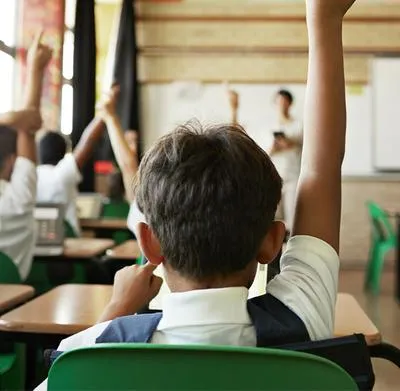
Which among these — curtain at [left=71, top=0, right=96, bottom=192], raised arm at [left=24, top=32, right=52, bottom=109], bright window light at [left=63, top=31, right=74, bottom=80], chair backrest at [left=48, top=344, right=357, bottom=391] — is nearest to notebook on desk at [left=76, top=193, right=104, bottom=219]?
curtain at [left=71, top=0, right=96, bottom=192]

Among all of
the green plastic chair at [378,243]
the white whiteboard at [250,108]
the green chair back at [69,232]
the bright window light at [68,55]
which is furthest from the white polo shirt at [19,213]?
the white whiteboard at [250,108]

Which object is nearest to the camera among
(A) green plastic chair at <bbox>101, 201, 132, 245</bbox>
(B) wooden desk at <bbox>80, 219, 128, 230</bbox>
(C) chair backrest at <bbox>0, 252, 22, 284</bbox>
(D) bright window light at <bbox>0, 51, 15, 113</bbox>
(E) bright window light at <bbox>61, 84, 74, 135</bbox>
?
(C) chair backrest at <bbox>0, 252, 22, 284</bbox>

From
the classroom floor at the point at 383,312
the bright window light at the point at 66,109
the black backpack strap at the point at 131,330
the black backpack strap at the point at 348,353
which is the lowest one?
the classroom floor at the point at 383,312

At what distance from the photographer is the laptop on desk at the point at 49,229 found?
333 cm

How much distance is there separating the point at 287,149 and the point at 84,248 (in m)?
3.59

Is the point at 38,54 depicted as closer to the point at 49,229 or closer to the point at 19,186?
the point at 19,186

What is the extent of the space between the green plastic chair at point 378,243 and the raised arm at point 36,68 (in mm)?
4414

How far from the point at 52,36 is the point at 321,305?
615 centimetres

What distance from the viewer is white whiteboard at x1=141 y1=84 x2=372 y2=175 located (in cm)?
830

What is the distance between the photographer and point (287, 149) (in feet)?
21.9

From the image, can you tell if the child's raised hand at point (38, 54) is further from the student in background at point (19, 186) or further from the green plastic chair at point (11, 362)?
the green plastic chair at point (11, 362)

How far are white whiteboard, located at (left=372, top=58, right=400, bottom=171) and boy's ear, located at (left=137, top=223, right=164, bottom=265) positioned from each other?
24.9ft

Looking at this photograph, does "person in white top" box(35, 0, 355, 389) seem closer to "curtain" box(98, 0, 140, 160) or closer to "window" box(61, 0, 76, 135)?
"window" box(61, 0, 76, 135)

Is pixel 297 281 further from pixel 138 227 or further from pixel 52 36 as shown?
pixel 52 36
